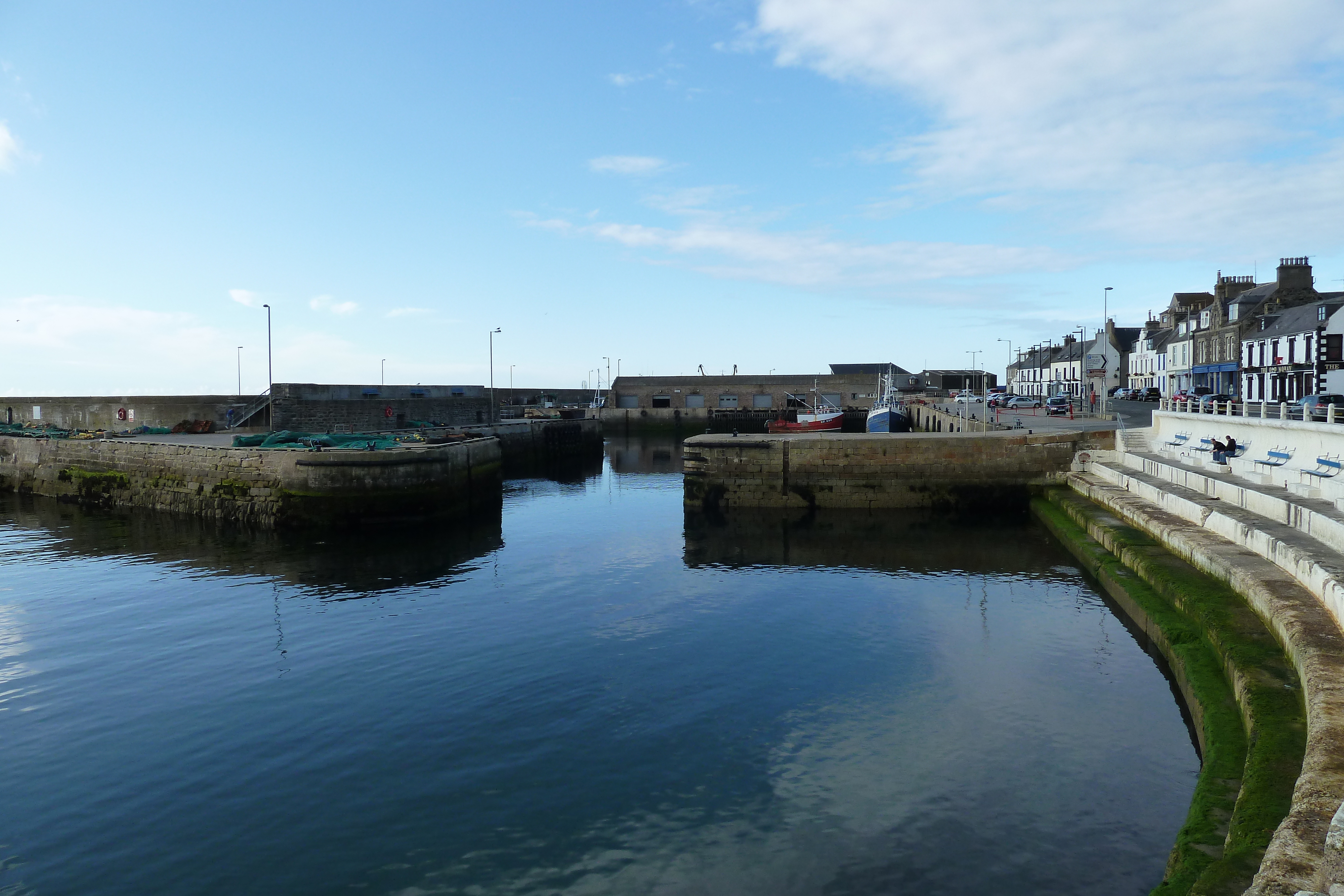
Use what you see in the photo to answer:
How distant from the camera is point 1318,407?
77.5ft

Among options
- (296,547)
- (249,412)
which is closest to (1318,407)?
(296,547)

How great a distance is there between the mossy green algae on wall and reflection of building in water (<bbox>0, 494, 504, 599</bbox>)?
58.7ft

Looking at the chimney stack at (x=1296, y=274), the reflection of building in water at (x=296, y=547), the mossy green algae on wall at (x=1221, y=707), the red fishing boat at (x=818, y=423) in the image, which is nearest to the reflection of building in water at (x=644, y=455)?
the red fishing boat at (x=818, y=423)

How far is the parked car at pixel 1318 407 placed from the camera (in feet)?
72.8

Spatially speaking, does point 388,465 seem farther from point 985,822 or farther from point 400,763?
point 985,822

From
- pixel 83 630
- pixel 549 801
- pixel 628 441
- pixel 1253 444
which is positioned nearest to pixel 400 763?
pixel 549 801

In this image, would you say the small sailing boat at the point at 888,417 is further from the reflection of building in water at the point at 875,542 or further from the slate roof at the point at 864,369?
the slate roof at the point at 864,369

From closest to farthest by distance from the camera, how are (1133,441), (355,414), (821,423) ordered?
(1133,441) < (355,414) < (821,423)

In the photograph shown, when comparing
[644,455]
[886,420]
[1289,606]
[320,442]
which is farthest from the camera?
[644,455]

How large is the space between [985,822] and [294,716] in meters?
10.6

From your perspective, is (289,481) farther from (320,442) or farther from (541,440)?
(541,440)

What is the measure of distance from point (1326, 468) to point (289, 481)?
110ft

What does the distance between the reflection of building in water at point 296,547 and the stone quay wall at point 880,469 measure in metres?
9.99

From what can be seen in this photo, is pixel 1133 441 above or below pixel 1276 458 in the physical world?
above
